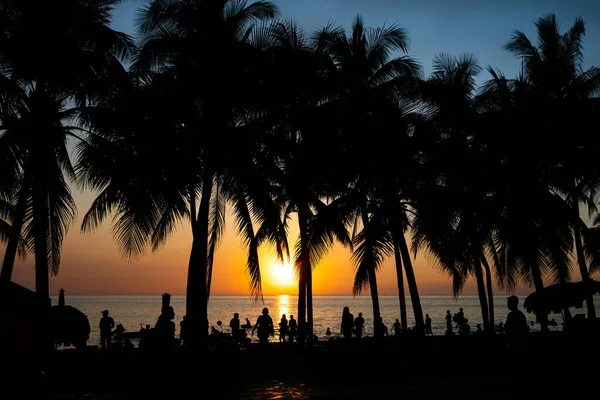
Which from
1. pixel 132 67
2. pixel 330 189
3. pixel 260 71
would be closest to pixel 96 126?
pixel 132 67

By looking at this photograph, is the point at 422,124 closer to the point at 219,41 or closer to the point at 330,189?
the point at 330,189

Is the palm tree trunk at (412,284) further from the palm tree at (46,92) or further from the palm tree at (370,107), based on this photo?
the palm tree at (46,92)

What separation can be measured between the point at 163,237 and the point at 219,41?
24.3 ft

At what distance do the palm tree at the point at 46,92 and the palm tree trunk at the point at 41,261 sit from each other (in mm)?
26

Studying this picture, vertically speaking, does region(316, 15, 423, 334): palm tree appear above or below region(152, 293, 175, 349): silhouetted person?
above

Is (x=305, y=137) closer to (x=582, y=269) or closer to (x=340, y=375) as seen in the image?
(x=340, y=375)

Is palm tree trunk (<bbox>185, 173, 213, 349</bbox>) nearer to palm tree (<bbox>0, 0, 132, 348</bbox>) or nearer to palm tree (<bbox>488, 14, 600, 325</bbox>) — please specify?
palm tree (<bbox>0, 0, 132, 348</bbox>)

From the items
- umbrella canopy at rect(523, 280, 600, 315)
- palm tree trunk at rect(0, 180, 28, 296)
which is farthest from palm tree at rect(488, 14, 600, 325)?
palm tree trunk at rect(0, 180, 28, 296)

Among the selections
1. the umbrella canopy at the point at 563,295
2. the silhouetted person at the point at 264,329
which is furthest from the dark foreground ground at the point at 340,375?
the umbrella canopy at the point at 563,295

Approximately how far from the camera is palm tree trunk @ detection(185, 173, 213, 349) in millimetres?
18844

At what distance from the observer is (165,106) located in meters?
19.2

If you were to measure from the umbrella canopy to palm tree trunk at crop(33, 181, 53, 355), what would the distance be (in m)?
18.6

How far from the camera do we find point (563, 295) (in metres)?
24.8

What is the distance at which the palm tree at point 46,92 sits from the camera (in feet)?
51.8
